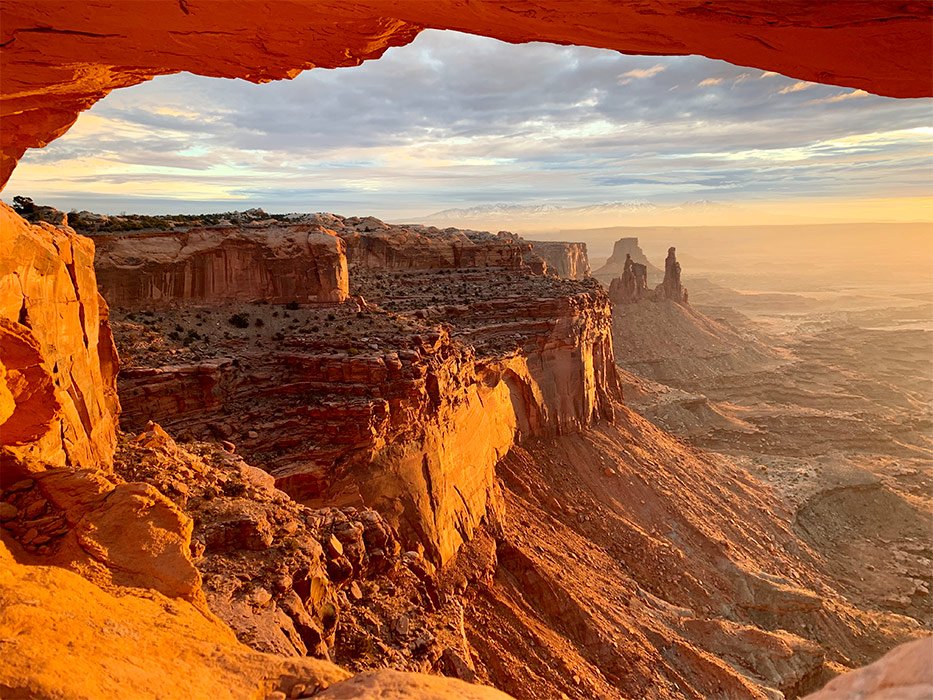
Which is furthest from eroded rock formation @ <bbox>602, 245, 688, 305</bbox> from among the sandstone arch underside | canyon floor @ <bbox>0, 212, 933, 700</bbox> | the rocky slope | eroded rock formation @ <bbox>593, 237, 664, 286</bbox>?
the rocky slope

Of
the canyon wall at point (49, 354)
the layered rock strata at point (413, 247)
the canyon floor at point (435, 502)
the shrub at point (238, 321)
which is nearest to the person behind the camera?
the canyon wall at point (49, 354)

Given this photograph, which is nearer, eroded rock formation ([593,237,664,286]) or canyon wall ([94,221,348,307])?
canyon wall ([94,221,348,307])

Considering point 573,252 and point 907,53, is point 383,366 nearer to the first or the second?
point 907,53

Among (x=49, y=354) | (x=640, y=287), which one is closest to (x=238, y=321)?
(x=49, y=354)

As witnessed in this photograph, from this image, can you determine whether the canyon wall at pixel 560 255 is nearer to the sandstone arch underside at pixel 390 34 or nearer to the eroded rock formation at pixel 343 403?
the eroded rock formation at pixel 343 403

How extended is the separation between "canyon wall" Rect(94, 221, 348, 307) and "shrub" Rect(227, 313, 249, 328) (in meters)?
1.21

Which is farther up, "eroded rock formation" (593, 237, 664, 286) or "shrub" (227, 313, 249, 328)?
"eroded rock formation" (593, 237, 664, 286)

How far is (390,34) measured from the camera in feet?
23.7

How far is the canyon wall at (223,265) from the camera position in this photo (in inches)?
891

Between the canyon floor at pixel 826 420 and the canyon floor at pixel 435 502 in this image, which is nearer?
the canyon floor at pixel 435 502

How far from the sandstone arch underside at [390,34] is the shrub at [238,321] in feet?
51.3

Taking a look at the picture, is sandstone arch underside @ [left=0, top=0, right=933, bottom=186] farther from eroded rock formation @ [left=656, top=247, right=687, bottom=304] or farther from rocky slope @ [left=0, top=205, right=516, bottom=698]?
eroded rock formation @ [left=656, top=247, right=687, bottom=304]

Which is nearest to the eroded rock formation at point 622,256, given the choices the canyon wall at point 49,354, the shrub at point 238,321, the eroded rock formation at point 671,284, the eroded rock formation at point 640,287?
the eroded rock formation at point 671,284

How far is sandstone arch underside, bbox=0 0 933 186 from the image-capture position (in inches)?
202
